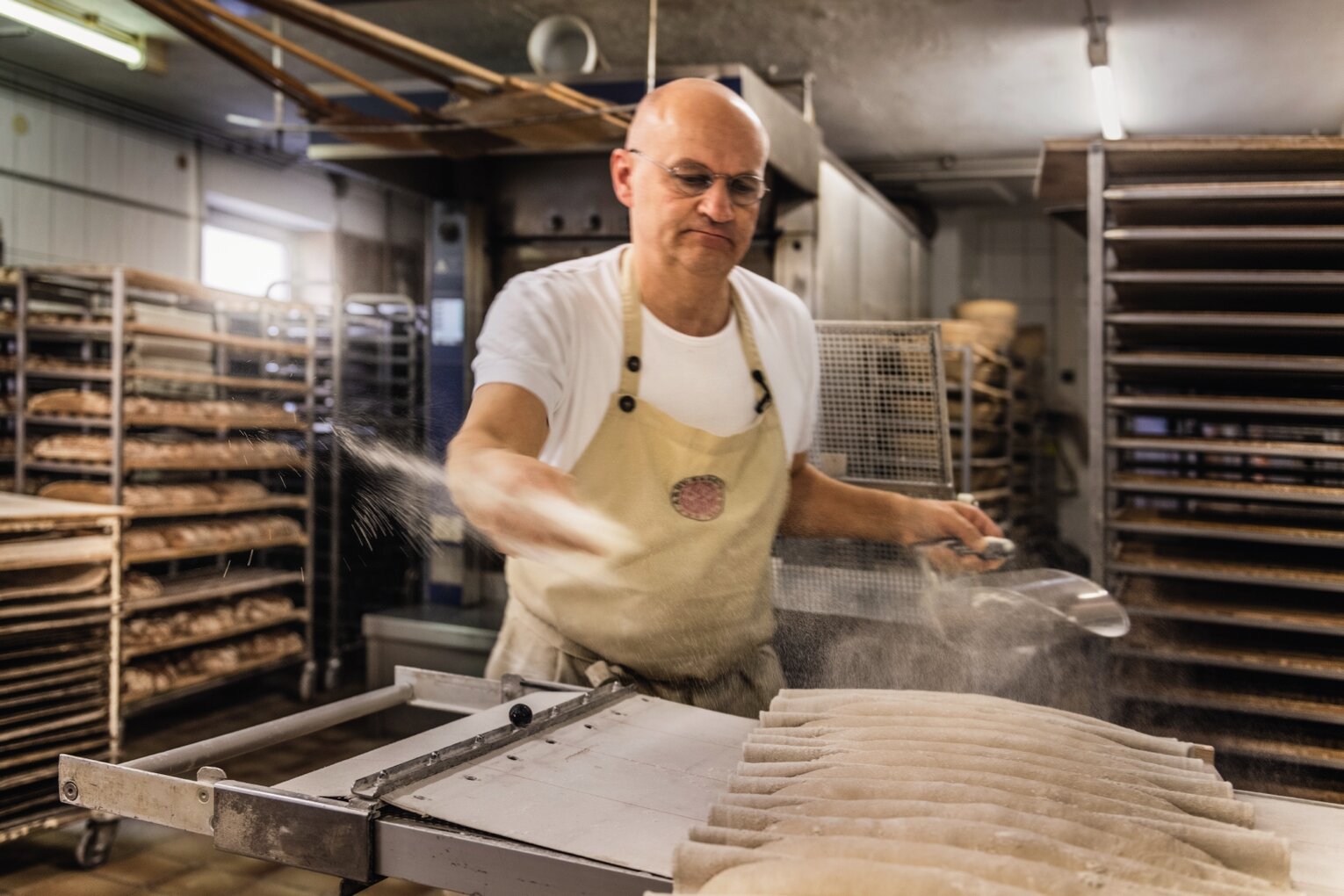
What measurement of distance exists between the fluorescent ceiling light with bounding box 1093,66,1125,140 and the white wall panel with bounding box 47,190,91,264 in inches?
200

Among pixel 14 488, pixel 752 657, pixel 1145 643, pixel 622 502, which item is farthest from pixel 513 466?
pixel 14 488

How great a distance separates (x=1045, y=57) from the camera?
15.1 feet

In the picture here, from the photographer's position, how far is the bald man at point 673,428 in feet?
4.42

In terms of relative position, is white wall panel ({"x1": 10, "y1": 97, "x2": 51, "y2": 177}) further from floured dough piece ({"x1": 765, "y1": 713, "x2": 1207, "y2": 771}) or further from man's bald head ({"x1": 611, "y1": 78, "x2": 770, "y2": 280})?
floured dough piece ({"x1": 765, "y1": 713, "x2": 1207, "y2": 771})

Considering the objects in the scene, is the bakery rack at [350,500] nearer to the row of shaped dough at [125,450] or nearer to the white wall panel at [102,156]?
the row of shaped dough at [125,450]

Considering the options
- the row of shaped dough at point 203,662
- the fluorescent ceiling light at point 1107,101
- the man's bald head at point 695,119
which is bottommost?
the row of shaped dough at point 203,662

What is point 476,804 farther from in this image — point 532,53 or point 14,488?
point 14,488

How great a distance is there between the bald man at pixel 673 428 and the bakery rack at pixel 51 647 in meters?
1.82

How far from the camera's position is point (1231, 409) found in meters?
1.74

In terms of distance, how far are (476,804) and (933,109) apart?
5.16 metres

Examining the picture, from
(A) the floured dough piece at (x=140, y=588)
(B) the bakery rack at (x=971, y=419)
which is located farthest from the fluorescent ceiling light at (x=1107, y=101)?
(A) the floured dough piece at (x=140, y=588)

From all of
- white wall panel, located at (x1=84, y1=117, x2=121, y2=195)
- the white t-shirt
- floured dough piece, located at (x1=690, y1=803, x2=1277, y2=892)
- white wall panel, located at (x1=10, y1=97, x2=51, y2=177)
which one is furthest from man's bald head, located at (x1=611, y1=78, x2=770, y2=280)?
white wall panel, located at (x1=84, y1=117, x2=121, y2=195)

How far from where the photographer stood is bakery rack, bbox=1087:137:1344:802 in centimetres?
165

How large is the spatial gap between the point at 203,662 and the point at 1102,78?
4.82 m
